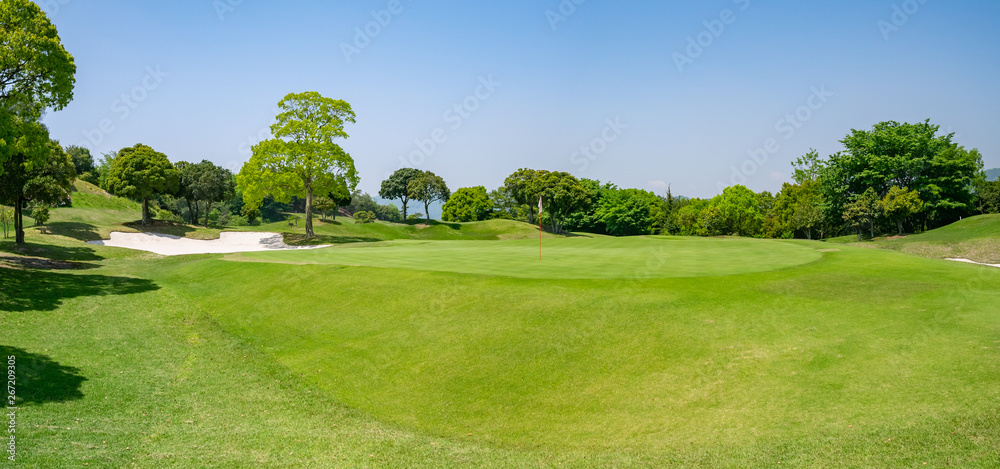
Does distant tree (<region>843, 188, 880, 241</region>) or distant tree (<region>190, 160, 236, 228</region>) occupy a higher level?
distant tree (<region>190, 160, 236, 228</region>)

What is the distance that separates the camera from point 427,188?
101 m

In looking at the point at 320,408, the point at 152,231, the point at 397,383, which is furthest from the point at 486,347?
the point at 152,231

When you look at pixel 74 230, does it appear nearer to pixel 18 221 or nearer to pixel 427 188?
pixel 18 221

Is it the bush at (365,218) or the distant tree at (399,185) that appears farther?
the distant tree at (399,185)

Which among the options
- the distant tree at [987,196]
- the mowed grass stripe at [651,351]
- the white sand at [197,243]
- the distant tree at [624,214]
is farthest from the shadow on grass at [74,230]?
the distant tree at [987,196]

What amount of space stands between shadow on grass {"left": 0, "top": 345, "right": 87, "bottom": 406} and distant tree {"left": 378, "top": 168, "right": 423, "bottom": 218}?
9184 cm

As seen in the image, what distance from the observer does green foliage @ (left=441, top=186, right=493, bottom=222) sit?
359ft

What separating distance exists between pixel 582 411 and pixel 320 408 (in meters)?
6.34

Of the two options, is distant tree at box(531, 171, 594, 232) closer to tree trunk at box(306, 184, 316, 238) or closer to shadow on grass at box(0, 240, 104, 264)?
tree trunk at box(306, 184, 316, 238)

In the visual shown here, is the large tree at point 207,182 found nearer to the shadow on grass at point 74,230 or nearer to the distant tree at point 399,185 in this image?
the shadow on grass at point 74,230

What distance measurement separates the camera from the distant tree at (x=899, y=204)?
58562mm

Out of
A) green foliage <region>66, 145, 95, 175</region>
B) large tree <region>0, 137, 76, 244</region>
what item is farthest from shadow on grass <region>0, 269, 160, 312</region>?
green foliage <region>66, 145, 95, 175</region>

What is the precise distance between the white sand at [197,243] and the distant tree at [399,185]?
49.1m

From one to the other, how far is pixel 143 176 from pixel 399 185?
54192mm
